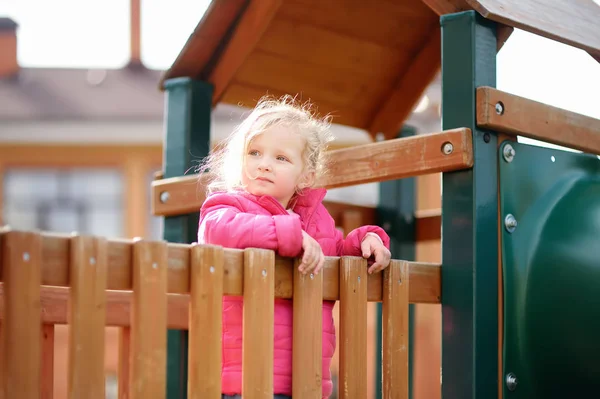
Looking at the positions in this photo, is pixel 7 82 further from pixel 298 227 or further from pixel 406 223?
pixel 298 227

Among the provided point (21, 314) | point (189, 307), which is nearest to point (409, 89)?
point (189, 307)

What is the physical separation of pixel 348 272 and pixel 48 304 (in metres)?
1.12

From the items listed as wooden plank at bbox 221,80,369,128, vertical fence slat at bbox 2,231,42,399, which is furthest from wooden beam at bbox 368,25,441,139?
vertical fence slat at bbox 2,231,42,399

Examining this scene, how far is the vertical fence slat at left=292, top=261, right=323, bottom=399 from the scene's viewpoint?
270 cm

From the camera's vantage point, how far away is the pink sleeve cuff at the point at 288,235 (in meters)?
2.61

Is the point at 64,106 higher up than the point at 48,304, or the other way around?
the point at 64,106

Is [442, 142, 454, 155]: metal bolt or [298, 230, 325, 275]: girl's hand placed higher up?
[442, 142, 454, 155]: metal bolt

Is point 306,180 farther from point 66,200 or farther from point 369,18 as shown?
point 66,200

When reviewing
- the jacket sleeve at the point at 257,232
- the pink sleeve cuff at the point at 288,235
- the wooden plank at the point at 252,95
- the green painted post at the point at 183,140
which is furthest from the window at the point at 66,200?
the pink sleeve cuff at the point at 288,235

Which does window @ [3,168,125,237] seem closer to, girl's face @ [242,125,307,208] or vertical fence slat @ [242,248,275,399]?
girl's face @ [242,125,307,208]

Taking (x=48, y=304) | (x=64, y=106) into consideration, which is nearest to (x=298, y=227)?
(x=48, y=304)

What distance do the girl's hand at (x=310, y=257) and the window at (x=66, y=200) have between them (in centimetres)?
1746

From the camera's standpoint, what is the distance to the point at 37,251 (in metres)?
2.10

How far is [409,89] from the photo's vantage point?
5191 mm
